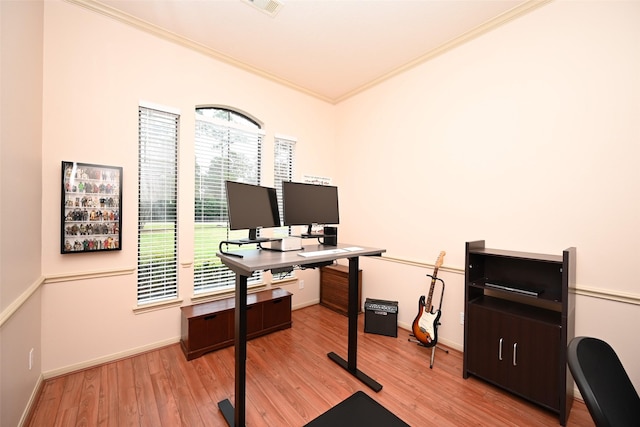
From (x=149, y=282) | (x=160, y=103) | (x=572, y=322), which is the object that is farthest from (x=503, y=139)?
(x=149, y=282)

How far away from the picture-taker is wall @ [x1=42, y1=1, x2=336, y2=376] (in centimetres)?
222

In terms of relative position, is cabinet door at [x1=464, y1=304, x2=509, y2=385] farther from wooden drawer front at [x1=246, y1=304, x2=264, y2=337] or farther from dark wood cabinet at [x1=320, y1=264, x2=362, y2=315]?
wooden drawer front at [x1=246, y1=304, x2=264, y2=337]

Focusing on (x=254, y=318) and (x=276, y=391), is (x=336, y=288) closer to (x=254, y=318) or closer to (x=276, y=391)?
(x=254, y=318)

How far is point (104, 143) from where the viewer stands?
245 centimetres

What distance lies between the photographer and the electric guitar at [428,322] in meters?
2.65

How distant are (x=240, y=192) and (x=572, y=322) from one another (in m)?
2.76

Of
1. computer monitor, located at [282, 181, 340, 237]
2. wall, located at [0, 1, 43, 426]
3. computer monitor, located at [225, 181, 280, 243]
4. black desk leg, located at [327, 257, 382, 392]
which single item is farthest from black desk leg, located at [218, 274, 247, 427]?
wall, located at [0, 1, 43, 426]

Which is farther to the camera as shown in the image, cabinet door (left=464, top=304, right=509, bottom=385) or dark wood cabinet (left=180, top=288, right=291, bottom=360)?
dark wood cabinet (left=180, top=288, right=291, bottom=360)

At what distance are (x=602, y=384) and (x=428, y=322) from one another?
1.86 metres

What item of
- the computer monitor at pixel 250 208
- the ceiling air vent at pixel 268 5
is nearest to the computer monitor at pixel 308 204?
the computer monitor at pixel 250 208

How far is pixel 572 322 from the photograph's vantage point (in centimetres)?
201

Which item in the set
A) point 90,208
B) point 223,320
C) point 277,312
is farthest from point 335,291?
point 90,208

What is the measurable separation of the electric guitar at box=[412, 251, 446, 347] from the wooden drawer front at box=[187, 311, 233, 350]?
2.01 m

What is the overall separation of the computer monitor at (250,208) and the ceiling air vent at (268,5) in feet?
5.50
